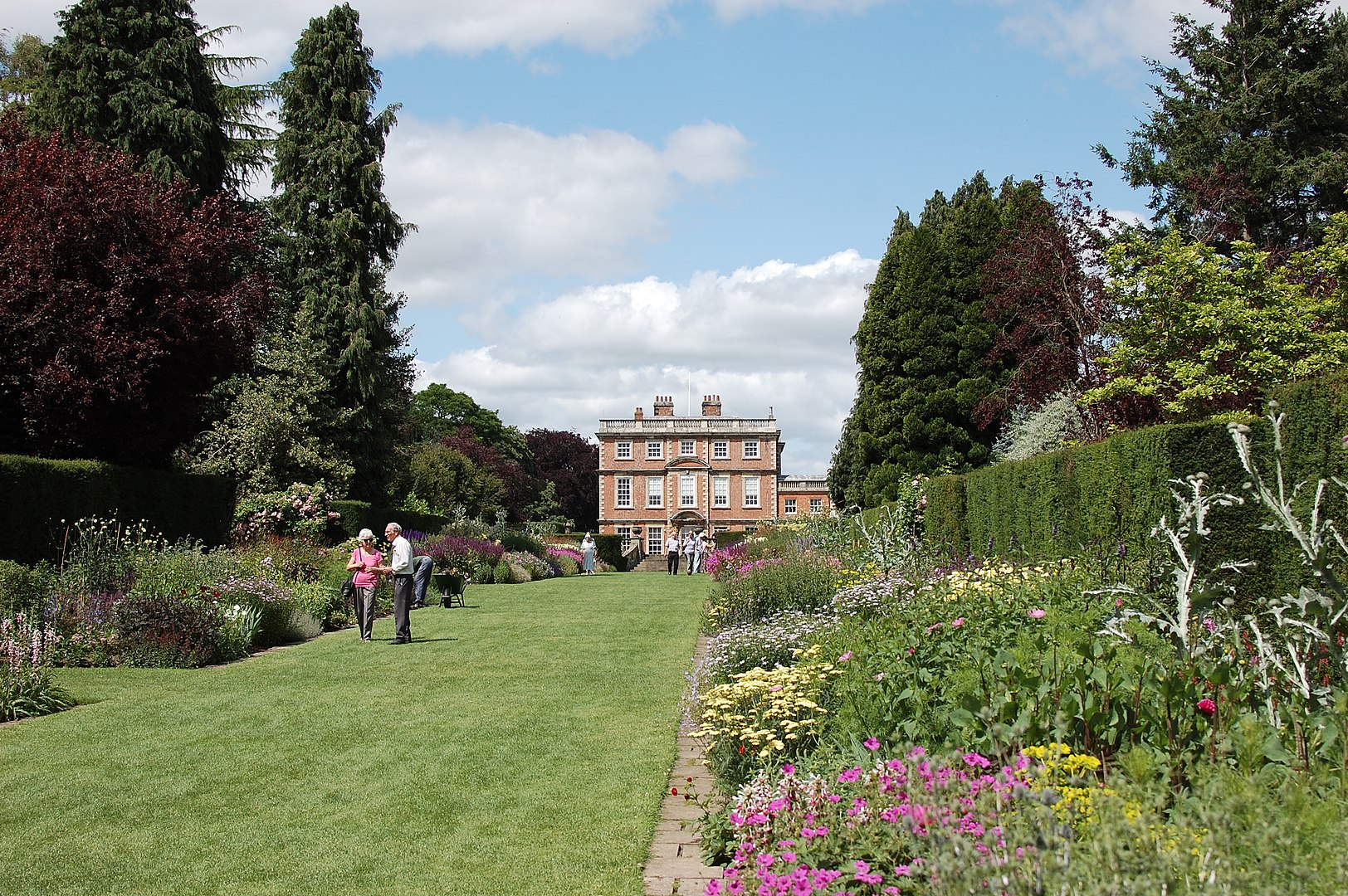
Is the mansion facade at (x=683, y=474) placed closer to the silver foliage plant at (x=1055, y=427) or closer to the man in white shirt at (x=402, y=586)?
the silver foliage plant at (x=1055, y=427)

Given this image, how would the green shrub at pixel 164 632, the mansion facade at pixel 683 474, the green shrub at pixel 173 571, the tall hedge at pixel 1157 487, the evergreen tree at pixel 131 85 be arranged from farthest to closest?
the mansion facade at pixel 683 474
the evergreen tree at pixel 131 85
the green shrub at pixel 173 571
the green shrub at pixel 164 632
the tall hedge at pixel 1157 487

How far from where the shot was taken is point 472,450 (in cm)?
5631

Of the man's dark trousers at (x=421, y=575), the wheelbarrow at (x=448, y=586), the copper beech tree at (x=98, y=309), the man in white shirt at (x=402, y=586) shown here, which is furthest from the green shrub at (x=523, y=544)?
the man in white shirt at (x=402, y=586)

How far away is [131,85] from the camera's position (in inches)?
896

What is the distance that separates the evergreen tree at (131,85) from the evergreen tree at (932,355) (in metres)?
19.4

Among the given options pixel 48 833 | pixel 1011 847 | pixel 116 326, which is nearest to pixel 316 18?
pixel 116 326

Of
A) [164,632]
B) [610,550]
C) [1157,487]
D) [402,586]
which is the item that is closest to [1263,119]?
[1157,487]

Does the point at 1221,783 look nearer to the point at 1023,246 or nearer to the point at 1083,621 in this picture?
the point at 1083,621

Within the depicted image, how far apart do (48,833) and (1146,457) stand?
9.22 m

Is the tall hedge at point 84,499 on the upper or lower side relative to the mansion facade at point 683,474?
lower

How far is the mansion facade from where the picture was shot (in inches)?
2621

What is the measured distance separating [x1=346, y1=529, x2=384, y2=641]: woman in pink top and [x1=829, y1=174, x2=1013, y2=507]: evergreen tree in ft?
63.2

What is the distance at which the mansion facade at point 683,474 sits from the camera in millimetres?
66562

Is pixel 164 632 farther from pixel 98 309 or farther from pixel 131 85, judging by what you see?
pixel 131 85
